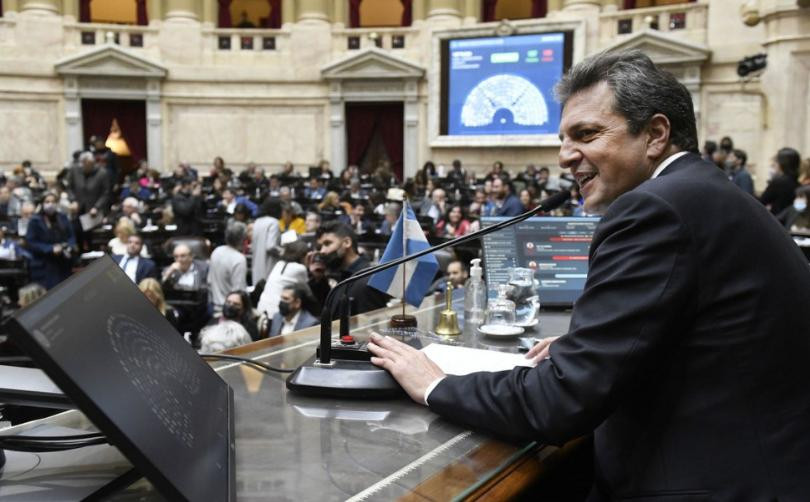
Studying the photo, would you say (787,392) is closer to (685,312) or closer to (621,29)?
(685,312)

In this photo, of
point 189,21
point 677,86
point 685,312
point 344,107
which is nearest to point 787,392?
point 685,312

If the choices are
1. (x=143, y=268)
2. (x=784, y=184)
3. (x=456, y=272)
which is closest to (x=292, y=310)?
(x=456, y=272)

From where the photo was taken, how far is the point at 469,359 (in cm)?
174

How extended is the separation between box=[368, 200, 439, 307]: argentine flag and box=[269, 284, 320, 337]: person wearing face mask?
238 cm

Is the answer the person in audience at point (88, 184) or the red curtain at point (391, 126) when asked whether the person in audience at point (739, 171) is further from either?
the red curtain at point (391, 126)

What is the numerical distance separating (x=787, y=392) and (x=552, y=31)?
49.1 feet

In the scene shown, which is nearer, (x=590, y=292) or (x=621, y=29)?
(x=590, y=292)

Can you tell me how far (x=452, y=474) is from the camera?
1160 millimetres

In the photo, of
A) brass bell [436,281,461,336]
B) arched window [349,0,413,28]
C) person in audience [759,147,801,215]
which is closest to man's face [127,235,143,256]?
brass bell [436,281,461,336]

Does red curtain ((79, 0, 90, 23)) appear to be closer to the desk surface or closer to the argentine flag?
the argentine flag

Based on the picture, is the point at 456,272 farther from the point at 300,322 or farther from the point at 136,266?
the point at 136,266

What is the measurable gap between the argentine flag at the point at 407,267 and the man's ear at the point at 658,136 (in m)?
0.92

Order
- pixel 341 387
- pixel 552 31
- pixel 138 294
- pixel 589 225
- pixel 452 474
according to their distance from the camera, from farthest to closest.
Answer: pixel 552 31
pixel 589 225
pixel 341 387
pixel 138 294
pixel 452 474

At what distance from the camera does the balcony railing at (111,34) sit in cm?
1695
